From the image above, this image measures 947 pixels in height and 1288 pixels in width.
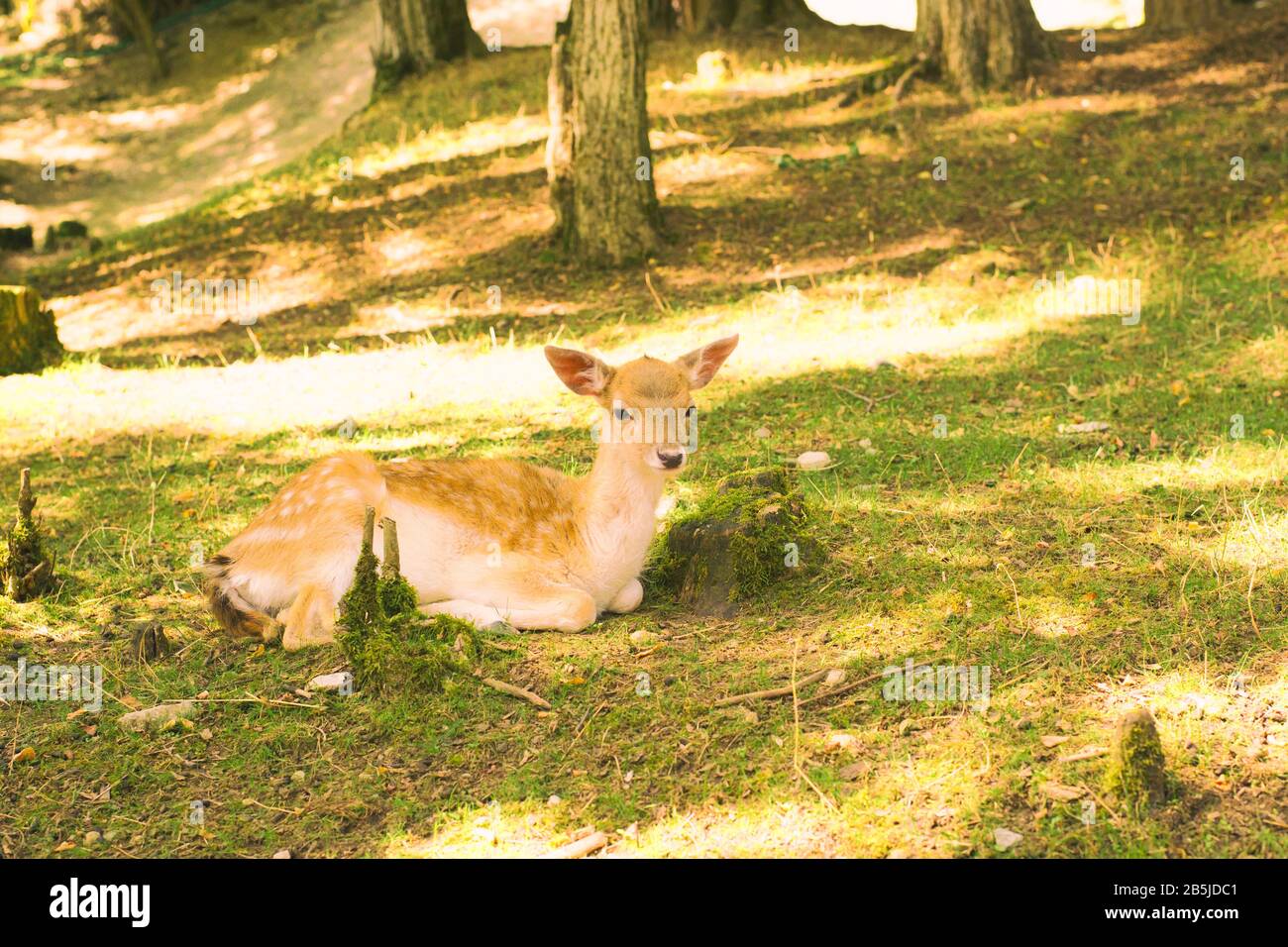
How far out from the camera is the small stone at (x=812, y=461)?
7.35m

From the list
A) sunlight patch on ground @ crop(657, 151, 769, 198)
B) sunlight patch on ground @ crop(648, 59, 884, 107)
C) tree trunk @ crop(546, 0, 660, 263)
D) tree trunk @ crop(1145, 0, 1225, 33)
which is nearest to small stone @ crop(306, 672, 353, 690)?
tree trunk @ crop(546, 0, 660, 263)

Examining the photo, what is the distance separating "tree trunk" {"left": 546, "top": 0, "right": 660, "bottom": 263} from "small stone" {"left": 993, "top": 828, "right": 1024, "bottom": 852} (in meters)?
8.13

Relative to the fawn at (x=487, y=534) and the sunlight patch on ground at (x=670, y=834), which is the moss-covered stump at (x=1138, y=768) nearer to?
the sunlight patch on ground at (x=670, y=834)

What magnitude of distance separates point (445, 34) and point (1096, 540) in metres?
14.2

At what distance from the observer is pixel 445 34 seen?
18.0m

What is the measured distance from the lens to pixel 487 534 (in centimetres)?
595

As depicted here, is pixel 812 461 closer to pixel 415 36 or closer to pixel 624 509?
pixel 624 509

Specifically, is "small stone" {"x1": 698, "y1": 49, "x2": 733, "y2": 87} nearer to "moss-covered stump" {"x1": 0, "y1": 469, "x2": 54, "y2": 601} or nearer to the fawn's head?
the fawn's head

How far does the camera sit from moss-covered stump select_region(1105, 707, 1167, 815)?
4.09m
